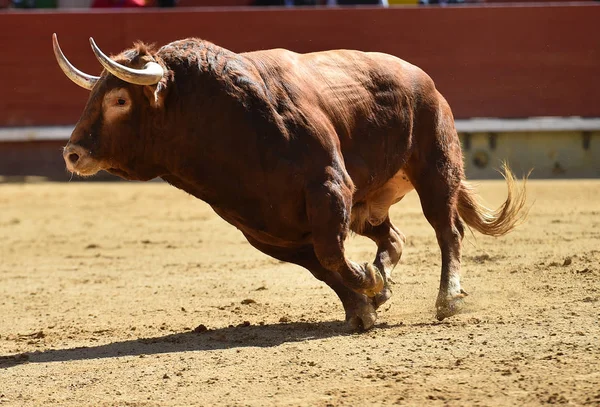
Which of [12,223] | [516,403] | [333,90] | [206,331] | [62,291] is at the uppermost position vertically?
[333,90]

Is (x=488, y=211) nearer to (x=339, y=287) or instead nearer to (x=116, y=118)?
(x=339, y=287)

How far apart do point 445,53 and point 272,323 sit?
7.31 m

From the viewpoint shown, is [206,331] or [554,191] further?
[554,191]

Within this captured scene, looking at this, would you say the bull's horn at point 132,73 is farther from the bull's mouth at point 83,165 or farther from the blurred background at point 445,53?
the blurred background at point 445,53

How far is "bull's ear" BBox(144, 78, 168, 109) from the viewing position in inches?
193

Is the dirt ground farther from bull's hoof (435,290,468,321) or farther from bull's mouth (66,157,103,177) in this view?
bull's mouth (66,157,103,177)

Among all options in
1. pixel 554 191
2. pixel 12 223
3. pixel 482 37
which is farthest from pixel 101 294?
pixel 482 37

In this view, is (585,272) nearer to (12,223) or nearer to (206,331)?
(206,331)

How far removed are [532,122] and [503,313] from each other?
24.2 feet

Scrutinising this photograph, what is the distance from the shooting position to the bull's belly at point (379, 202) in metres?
5.77

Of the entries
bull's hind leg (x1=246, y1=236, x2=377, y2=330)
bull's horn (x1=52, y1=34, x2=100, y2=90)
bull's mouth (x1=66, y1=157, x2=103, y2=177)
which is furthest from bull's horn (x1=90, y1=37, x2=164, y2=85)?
bull's hind leg (x1=246, y1=236, x2=377, y2=330)

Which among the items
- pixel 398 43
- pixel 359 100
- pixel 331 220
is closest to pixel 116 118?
pixel 331 220

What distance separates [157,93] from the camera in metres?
4.91

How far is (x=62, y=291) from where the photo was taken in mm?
7012
